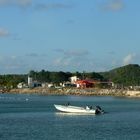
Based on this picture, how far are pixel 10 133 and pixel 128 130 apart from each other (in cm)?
1331

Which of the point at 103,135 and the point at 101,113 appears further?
the point at 101,113

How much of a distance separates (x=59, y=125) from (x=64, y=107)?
1240 inches

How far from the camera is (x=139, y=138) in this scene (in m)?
57.7

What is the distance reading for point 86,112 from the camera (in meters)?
99.0

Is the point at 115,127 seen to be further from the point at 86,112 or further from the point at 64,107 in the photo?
the point at 64,107

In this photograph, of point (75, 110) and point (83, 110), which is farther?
point (75, 110)

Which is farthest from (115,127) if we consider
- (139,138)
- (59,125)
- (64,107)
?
(64,107)

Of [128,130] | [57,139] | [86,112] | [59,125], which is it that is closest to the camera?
[57,139]

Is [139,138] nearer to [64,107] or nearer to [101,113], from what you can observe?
[101,113]

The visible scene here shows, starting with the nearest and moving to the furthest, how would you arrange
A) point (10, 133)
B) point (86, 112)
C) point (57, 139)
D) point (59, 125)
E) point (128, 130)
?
point (57, 139)
point (10, 133)
point (128, 130)
point (59, 125)
point (86, 112)

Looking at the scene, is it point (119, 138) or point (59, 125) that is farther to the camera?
point (59, 125)

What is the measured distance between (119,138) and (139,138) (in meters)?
1.94

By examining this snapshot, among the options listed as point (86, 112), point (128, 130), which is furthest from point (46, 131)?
point (86, 112)

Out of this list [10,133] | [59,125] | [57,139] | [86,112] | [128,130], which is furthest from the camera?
[86,112]
